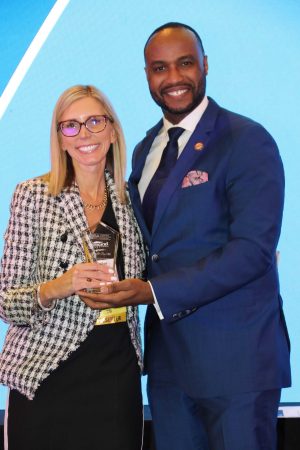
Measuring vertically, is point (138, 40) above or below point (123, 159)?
above

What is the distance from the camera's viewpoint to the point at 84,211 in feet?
8.07

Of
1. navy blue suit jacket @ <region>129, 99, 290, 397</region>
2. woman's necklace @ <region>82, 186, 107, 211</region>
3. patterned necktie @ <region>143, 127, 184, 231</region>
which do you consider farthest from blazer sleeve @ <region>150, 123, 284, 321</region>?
woman's necklace @ <region>82, 186, 107, 211</region>

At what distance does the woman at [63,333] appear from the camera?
2330 mm

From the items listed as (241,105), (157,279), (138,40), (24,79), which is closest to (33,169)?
(24,79)

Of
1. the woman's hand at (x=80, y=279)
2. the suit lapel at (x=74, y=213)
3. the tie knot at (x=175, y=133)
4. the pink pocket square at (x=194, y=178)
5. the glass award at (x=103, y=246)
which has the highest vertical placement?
the tie knot at (x=175, y=133)

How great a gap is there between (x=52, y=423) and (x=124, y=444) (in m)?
→ 0.24

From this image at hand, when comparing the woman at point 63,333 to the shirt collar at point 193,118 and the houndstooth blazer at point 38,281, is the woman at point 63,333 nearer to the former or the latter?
the houndstooth blazer at point 38,281

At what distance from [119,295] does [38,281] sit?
1.24 feet

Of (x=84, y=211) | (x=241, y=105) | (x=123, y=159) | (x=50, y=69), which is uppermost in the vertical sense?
(x=50, y=69)

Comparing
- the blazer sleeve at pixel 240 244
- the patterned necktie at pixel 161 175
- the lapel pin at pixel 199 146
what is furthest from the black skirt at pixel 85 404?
the lapel pin at pixel 199 146

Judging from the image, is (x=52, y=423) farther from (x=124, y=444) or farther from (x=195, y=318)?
(x=195, y=318)

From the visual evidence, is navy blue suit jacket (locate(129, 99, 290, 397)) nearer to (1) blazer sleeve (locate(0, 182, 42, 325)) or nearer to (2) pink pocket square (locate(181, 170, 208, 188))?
(2) pink pocket square (locate(181, 170, 208, 188))

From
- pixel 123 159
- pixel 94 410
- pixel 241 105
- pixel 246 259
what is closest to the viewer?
pixel 246 259

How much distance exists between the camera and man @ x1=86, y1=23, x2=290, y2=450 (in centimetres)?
222
